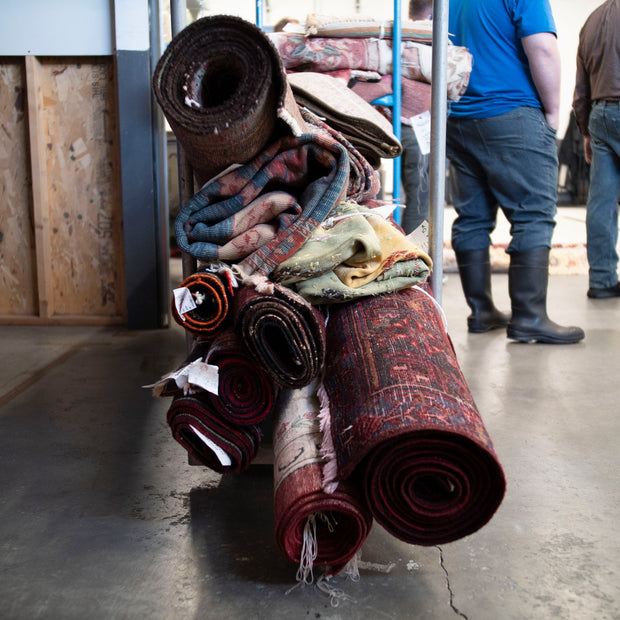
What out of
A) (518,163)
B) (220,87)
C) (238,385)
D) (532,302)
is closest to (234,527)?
(238,385)

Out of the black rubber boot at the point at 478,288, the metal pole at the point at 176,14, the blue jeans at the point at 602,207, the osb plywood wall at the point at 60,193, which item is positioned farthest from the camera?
the blue jeans at the point at 602,207

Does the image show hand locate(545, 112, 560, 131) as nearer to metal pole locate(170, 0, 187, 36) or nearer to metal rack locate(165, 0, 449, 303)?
metal rack locate(165, 0, 449, 303)

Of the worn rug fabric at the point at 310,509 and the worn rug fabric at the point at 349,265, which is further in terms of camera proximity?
the worn rug fabric at the point at 349,265

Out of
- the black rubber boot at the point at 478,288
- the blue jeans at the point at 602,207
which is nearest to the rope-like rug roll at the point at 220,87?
the black rubber boot at the point at 478,288

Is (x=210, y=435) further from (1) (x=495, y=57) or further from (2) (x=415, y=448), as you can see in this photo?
(1) (x=495, y=57)

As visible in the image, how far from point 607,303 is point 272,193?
10.3 ft

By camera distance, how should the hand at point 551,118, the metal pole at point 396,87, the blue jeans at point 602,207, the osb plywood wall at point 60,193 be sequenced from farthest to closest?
the blue jeans at point 602,207, the osb plywood wall at point 60,193, the hand at point 551,118, the metal pole at point 396,87

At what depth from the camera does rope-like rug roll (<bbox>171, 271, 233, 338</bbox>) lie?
4.59ft

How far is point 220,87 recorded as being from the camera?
1447mm

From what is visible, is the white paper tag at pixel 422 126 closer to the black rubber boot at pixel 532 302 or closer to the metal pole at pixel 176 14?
the black rubber boot at pixel 532 302

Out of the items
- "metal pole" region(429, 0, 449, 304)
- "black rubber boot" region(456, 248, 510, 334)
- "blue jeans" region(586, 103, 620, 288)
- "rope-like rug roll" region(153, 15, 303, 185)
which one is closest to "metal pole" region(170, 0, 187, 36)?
"rope-like rug roll" region(153, 15, 303, 185)

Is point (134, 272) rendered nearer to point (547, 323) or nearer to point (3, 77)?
point (3, 77)

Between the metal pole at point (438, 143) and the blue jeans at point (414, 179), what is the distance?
1.77 m

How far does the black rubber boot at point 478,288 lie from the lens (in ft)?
11.1
